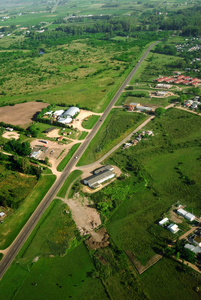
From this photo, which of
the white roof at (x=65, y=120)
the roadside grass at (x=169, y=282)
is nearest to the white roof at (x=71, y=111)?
the white roof at (x=65, y=120)

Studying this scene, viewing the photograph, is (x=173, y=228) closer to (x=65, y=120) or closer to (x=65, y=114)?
(x=65, y=120)

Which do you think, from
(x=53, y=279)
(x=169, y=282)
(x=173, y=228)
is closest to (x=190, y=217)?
(x=173, y=228)

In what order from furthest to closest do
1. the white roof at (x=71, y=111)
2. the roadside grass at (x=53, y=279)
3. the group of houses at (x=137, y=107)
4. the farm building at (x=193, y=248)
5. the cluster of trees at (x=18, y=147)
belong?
the group of houses at (x=137, y=107) → the white roof at (x=71, y=111) → the cluster of trees at (x=18, y=147) → the farm building at (x=193, y=248) → the roadside grass at (x=53, y=279)

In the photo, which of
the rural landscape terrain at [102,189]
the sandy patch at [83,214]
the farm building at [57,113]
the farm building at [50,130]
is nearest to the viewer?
the rural landscape terrain at [102,189]

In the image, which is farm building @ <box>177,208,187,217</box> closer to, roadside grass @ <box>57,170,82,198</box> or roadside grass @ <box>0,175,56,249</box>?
roadside grass @ <box>57,170,82,198</box>

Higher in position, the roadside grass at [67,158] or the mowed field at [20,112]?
the mowed field at [20,112]

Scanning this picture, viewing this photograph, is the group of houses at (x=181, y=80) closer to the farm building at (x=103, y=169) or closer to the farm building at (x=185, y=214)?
the farm building at (x=103, y=169)

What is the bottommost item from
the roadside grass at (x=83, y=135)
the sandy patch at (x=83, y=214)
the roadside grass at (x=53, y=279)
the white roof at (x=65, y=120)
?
the roadside grass at (x=53, y=279)

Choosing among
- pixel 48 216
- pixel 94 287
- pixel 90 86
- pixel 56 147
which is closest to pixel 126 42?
pixel 90 86
